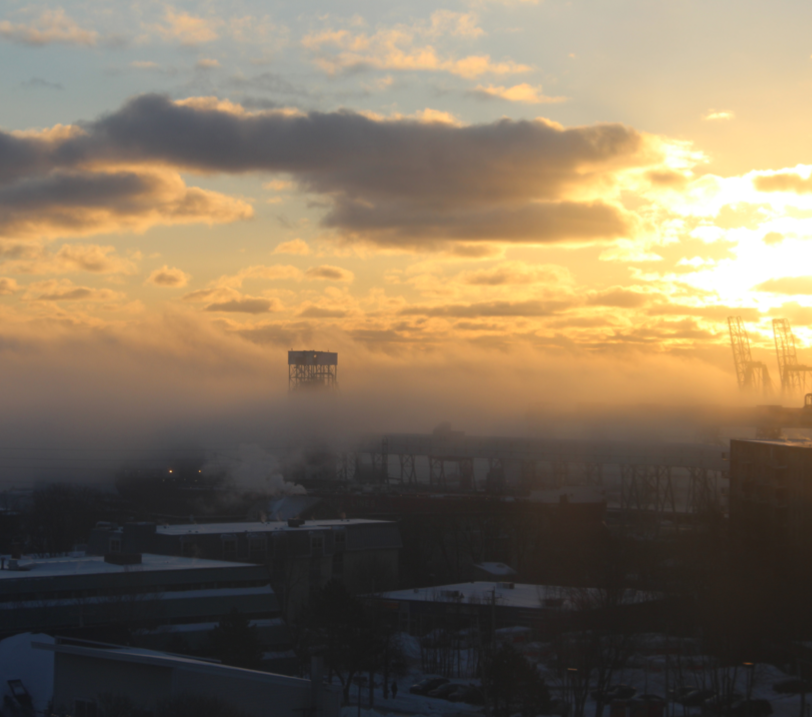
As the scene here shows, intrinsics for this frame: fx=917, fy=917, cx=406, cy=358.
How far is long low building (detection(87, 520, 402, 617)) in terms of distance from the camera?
113 ft

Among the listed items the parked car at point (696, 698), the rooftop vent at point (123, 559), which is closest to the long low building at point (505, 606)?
the parked car at point (696, 698)

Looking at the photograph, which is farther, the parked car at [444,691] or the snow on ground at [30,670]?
the parked car at [444,691]

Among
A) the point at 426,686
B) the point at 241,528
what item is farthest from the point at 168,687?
the point at 241,528

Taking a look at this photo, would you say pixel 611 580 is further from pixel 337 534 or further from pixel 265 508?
pixel 265 508

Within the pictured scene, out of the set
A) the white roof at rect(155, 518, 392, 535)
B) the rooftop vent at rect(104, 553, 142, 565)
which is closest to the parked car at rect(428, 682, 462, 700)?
the rooftop vent at rect(104, 553, 142, 565)

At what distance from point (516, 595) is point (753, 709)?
13085 mm

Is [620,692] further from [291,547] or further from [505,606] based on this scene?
[291,547]

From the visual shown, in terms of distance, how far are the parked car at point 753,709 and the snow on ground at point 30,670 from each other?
14.4m

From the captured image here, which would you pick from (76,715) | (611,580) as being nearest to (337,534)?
(611,580)

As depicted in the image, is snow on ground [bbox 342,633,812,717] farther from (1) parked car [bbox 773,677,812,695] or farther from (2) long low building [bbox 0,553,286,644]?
(2) long low building [bbox 0,553,286,644]

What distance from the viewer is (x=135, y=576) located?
987 inches

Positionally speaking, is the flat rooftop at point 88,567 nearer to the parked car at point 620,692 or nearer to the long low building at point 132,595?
the long low building at point 132,595

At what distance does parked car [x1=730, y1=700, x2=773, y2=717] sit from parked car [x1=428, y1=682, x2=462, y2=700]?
749 centimetres

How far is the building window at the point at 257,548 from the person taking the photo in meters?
35.3
